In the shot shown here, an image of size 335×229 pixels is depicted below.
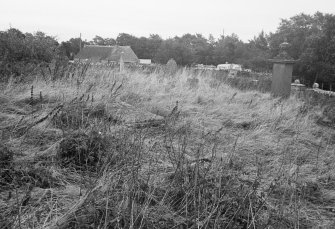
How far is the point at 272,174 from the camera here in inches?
118

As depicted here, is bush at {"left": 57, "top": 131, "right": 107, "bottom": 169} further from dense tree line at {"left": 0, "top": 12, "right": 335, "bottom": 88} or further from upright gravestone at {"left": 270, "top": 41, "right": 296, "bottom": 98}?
upright gravestone at {"left": 270, "top": 41, "right": 296, "bottom": 98}

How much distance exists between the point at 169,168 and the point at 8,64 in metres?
4.12

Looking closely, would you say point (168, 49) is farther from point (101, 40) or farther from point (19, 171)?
point (19, 171)

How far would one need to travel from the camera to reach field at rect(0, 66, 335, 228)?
1.86 metres

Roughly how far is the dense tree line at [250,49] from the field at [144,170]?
2.05 metres

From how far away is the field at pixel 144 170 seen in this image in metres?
1.86

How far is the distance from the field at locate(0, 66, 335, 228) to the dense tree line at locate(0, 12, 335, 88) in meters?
2.05

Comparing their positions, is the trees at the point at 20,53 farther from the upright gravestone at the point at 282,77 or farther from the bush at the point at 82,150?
the upright gravestone at the point at 282,77

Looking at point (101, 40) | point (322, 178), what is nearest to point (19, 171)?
point (322, 178)

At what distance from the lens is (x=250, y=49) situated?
208ft

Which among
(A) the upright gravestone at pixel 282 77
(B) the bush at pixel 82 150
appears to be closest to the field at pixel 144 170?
(B) the bush at pixel 82 150

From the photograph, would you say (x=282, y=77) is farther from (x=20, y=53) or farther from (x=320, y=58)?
(x=320, y=58)

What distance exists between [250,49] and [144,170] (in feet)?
212

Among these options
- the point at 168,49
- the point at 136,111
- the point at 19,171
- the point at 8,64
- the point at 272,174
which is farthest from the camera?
the point at 168,49
